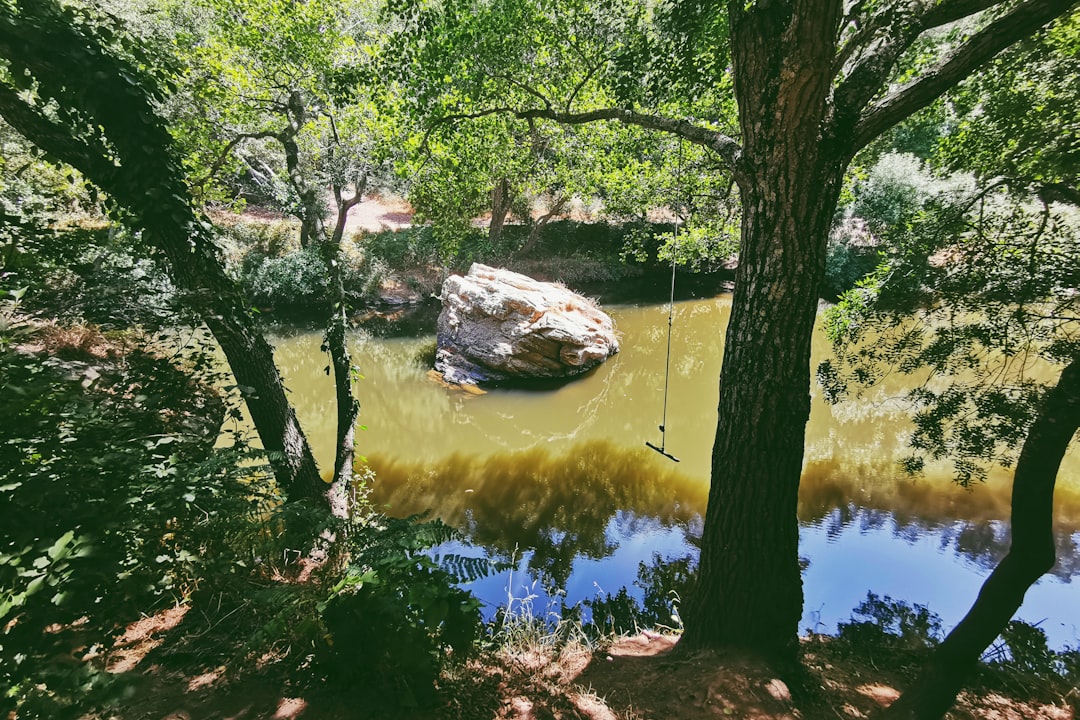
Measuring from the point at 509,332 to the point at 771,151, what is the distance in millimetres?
7940

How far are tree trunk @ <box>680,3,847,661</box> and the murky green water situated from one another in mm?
2438

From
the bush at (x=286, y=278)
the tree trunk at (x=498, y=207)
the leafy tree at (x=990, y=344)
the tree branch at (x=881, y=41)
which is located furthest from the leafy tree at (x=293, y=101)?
the tree trunk at (x=498, y=207)

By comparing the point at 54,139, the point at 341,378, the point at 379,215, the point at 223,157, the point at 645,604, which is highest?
the point at 379,215

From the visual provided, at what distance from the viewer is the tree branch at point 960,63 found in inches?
81.0

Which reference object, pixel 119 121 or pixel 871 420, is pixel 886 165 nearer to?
pixel 871 420

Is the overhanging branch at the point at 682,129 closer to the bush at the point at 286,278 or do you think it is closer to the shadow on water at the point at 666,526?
the shadow on water at the point at 666,526

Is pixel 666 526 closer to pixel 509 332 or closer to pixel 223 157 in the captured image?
pixel 509 332

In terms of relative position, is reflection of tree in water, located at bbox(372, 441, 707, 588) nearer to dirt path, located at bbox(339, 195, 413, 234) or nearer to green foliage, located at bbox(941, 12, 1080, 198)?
green foliage, located at bbox(941, 12, 1080, 198)

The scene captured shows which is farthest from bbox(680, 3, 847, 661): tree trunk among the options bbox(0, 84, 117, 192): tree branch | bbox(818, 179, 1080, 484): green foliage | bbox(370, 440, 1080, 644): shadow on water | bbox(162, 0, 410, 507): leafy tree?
bbox(0, 84, 117, 192): tree branch

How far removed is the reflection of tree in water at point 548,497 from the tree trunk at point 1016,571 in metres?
3.31

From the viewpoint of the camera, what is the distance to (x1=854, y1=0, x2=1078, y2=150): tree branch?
6.75ft

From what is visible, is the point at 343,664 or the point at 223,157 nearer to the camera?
the point at 343,664

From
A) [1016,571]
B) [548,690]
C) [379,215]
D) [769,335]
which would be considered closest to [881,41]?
[769,335]

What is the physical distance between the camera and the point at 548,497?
6742mm
